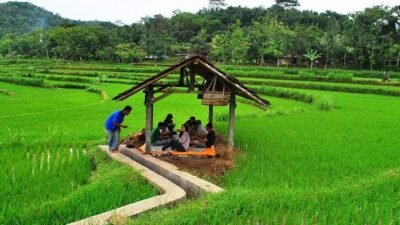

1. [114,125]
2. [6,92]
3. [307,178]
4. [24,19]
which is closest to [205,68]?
[114,125]

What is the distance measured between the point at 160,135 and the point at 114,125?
4.05ft

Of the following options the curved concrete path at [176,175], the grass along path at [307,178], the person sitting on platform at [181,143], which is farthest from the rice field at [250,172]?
the person sitting on platform at [181,143]

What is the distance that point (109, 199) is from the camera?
6031mm

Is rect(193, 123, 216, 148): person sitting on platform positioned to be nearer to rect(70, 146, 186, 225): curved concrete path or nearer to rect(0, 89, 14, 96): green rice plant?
rect(70, 146, 186, 225): curved concrete path

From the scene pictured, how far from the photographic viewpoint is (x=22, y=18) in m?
122

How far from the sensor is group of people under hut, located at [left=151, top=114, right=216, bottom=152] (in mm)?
9086

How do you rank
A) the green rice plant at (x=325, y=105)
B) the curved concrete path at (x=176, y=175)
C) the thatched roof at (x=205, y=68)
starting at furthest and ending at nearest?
the green rice plant at (x=325, y=105)
the thatched roof at (x=205, y=68)
the curved concrete path at (x=176, y=175)

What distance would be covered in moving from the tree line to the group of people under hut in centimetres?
2305

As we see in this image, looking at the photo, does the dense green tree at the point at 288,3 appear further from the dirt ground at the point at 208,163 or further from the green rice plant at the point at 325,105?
the dirt ground at the point at 208,163

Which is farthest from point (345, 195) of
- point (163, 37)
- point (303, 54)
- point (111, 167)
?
point (163, 37)

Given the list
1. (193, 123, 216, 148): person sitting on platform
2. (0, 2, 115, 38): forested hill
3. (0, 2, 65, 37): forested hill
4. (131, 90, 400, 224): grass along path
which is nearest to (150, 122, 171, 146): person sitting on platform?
(193, 123, 216, 148): person sitting on platform

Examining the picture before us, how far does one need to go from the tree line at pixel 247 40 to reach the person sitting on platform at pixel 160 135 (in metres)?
23.1

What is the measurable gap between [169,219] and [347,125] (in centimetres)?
1081

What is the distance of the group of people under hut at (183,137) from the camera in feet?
29.8
